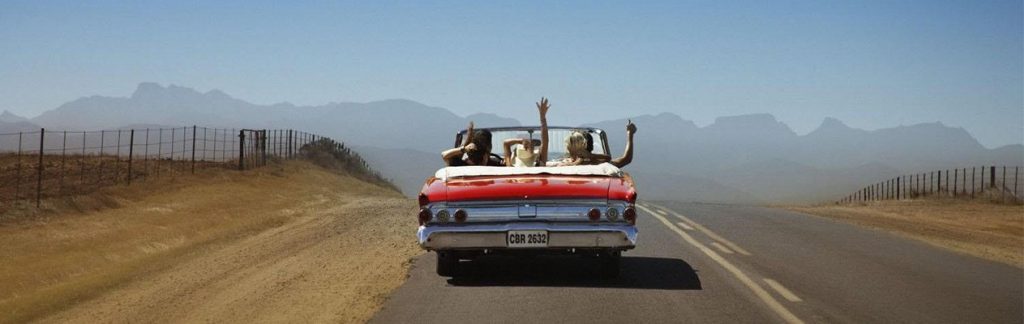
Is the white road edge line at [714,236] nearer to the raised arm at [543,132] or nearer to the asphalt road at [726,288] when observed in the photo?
the asphalt road at [726,288]

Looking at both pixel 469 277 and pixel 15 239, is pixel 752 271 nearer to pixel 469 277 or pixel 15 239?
pixel 469 277

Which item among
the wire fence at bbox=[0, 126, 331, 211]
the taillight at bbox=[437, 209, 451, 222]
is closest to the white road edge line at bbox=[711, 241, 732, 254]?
the taillight at bbox=[437, 209, 451, 222]

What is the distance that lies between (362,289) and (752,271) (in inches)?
173

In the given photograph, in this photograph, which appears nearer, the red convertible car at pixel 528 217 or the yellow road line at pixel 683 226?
the red convertible car at pixel 528 217

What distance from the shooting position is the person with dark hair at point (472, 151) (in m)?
10.5

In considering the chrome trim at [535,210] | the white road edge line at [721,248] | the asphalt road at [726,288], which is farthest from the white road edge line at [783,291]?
the white road edge line at [721,248]

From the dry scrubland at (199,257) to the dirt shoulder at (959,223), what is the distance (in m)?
9.60

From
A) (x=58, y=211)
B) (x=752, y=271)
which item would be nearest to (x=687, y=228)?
(x=752, y=271)

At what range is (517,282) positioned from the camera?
388 inches

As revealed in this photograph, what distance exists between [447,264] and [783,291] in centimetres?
343

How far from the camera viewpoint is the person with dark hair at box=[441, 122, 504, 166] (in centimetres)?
1052

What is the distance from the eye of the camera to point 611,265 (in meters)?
9.94

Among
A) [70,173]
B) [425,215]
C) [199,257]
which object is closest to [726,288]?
[425,215]

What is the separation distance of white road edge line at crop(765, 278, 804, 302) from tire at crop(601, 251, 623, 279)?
5.10ft
